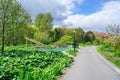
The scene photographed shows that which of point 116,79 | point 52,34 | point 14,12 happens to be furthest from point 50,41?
point 116,79

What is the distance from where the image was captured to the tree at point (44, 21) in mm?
91250

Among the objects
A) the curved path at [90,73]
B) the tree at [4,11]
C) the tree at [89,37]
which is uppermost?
the tree at [4,11]

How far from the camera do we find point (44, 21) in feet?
299

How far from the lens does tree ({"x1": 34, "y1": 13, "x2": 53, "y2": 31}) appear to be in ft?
299

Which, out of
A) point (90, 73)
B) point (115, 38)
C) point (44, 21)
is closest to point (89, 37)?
point (44, 21)

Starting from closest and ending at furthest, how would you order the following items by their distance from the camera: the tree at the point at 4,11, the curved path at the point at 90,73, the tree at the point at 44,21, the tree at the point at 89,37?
the curved path at the point at 90,73, the tree at the point at 4,11, the tree at the point at 44,21, the tree at the point at 89,37

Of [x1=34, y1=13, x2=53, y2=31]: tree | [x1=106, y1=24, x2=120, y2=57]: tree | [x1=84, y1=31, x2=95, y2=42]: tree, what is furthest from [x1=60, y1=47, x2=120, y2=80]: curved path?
[x1=84, y1=31, x2=95, y2=42]: tree

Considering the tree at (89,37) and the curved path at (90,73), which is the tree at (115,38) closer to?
the curved path at (90,73)

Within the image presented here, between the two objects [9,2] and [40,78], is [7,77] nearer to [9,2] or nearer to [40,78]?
[40,78]

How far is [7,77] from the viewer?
44.6ft

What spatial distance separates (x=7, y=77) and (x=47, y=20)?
7946 centimetres

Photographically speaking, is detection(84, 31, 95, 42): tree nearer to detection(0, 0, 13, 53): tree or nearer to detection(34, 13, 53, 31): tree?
detection(34, 13, 53, 31): tree

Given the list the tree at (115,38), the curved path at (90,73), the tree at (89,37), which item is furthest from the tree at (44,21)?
the curved path at (90,73)

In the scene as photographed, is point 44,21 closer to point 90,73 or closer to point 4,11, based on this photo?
point 4,11
